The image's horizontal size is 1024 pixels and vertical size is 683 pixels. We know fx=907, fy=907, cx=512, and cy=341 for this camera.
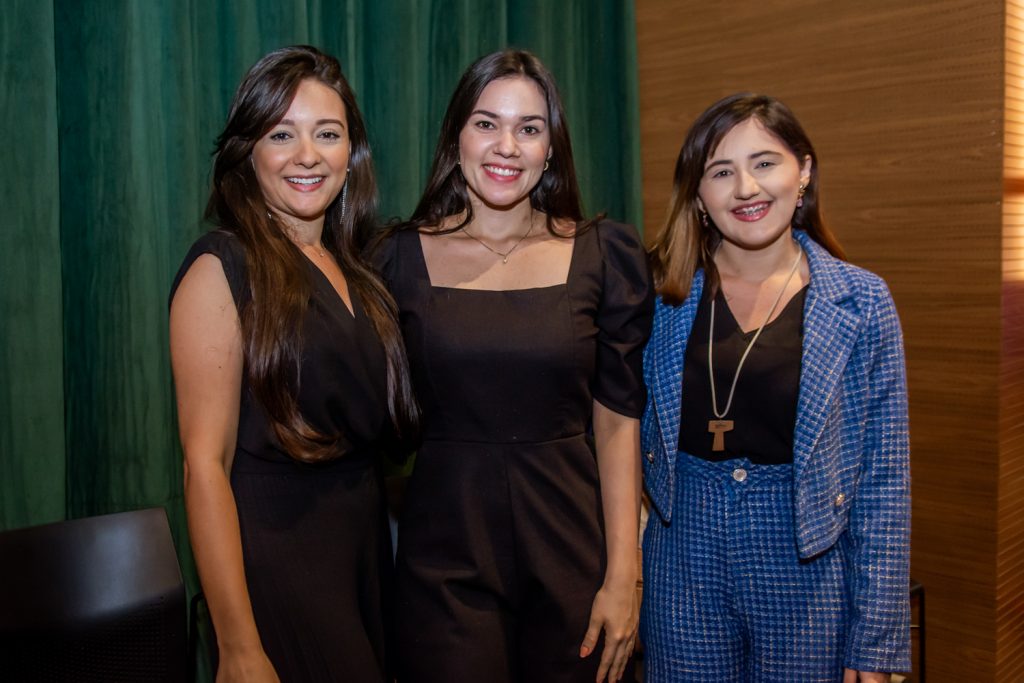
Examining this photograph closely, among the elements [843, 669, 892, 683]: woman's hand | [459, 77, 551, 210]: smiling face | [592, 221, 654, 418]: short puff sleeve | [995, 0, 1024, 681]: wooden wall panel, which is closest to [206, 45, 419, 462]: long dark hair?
[459, 77, 551, 210]: smiling face

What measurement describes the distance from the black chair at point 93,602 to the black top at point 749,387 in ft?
3.46

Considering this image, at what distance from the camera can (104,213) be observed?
2.19m

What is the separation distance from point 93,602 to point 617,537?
0.99m

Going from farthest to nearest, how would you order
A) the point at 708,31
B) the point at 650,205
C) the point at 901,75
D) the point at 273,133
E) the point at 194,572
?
1. the point at 650,205
2. the point at 708,31
3. the point at 901,75
4. the point at 194,572
5. the point at 273,133

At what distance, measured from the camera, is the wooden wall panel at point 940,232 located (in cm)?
262

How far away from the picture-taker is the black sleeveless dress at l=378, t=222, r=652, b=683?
5.38 feet

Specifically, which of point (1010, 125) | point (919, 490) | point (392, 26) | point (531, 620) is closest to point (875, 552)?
point (531, 620)

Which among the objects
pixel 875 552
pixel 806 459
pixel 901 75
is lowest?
pixel 875 552

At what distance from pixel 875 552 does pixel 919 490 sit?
1305mm

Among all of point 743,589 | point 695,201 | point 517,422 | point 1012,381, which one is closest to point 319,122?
point 517,422

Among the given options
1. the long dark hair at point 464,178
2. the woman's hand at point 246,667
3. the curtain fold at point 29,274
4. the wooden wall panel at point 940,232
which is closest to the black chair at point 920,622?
the wooden wall panel at point 940,232

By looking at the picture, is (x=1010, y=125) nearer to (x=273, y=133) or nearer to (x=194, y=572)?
(x=273, y=133)

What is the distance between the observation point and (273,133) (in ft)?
5.39

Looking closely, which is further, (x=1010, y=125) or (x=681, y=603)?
(x=1010, y=125)
